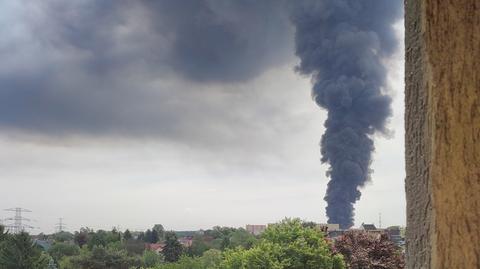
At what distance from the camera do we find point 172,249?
124 feet

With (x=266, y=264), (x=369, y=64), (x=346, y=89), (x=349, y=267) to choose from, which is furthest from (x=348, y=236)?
(x=369, y=64)

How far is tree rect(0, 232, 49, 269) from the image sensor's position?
24.5 m

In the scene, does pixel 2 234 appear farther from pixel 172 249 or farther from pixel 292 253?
pixel 292 253

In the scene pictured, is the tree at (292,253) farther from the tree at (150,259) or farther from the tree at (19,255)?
Result: the tree at (150,259)

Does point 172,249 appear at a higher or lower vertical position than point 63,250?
higher

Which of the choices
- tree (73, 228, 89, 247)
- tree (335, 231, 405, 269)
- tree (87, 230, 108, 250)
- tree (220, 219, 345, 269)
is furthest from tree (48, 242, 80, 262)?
tree (335, 231, 405, 269)

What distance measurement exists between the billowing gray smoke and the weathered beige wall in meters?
48.8

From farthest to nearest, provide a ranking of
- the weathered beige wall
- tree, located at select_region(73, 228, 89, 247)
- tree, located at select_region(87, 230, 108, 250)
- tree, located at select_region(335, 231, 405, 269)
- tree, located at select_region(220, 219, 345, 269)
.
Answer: tree, located at select_region(73, 228, 89, 247), tree, located at select_region(87, 230, 108, 250), tree, located at select_region(335, 231, 405, 269), tree, located at select_region(220, 219, 345, 269), the weathered beige wall

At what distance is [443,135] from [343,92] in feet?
163

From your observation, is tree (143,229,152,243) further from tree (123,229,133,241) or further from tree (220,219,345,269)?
tree (220,219,345,269)

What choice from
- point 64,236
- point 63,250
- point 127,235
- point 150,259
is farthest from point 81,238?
point 150,259

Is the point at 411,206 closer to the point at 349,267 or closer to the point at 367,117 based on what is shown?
the point at 349,267

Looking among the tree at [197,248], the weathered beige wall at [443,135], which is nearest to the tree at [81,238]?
the tree at [197,248]

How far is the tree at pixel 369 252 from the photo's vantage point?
14.2m
